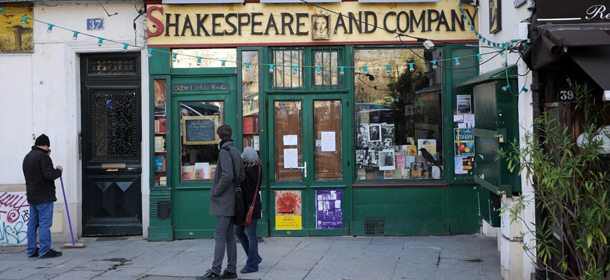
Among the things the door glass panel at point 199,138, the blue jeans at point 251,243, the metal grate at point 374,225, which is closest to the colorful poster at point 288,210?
the metal grate at point 374,225

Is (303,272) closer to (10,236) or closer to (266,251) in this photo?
(266,251)

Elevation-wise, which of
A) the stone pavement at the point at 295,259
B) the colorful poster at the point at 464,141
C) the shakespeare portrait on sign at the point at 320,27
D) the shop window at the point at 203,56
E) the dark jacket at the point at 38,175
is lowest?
the stone pavement at the point at 295,259

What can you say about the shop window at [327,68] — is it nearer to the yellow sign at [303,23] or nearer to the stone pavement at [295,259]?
the yellow sign at [303,23]

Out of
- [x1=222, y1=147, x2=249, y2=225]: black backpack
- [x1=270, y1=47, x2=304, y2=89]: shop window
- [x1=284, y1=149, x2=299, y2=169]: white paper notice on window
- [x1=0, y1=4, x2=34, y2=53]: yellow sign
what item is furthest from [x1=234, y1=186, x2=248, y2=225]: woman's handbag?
[x1=0, y1=4, x2=34, y2=53]: yellow sign

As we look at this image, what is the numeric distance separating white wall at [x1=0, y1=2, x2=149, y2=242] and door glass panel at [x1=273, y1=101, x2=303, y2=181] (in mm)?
2218

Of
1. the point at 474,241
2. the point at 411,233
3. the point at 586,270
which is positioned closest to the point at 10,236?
the point at 411,233

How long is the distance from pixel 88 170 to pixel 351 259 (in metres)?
4.88

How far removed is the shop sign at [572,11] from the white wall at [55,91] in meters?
6.26

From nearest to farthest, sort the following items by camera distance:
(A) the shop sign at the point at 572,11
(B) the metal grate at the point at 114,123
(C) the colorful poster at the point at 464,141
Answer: (A) the shop sign at the point at 572,11
(C) the colorful poster at the point at 464,141
(B) the metal grate at the point at 114,123

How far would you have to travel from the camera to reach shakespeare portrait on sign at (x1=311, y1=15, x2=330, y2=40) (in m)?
8.98

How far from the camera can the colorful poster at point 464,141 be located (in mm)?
8859

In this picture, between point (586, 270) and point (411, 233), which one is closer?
point (586, 270)

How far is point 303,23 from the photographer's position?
29.7 ft

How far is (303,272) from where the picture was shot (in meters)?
6.96
